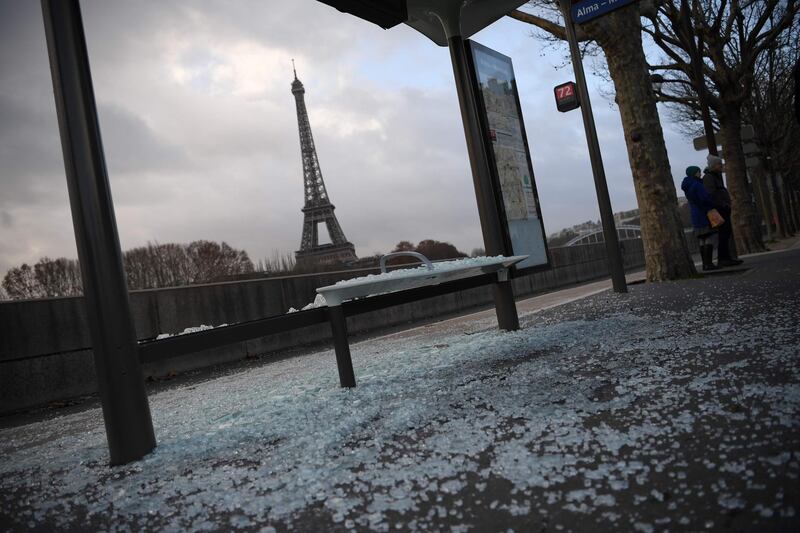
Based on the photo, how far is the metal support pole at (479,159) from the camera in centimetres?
515

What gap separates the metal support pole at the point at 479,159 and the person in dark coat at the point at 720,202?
6.98 metres

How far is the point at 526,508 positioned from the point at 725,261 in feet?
34.8

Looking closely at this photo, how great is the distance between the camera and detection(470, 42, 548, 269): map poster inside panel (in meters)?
5.36

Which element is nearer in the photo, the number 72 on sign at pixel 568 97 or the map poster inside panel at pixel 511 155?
the map poster inside panel at pixel 511 155

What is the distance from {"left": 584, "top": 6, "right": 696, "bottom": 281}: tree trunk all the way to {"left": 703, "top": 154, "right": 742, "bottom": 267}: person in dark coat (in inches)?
75.9

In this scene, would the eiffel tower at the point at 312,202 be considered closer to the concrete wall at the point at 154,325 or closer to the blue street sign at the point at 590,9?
the concrete wall at the point at 154,325

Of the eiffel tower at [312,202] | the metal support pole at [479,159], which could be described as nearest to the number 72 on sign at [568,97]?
Answer: the metal support pole at [479,159]

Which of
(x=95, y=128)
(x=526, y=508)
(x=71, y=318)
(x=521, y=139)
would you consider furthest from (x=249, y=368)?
(x=526, y=508)

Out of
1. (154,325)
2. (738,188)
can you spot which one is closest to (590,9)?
(154,325)

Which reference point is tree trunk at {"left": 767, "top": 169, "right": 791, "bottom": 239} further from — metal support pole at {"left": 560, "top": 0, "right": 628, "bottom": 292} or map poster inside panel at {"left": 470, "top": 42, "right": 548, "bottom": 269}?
map poster inside panel at {"left": 470, "top": 42, "right": 548, "bottom": 269}

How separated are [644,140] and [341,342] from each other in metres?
7.37

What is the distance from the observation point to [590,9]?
7.61 meters

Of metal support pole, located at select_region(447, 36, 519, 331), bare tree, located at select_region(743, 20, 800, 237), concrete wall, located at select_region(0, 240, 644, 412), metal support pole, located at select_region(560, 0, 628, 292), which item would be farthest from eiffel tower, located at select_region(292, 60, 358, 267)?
metal support pole, located at select_region(447, 36, 519, 331)

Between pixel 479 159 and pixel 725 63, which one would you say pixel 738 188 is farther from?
pixel 479 159
